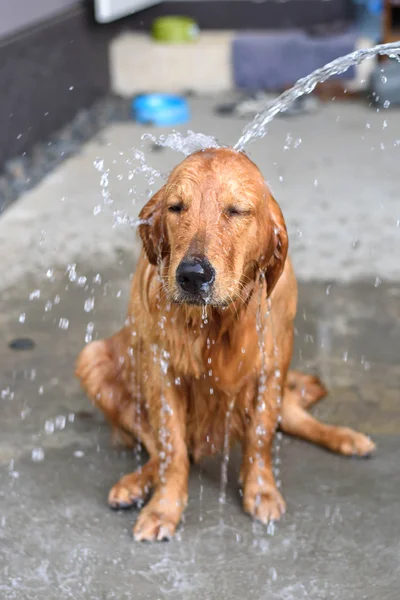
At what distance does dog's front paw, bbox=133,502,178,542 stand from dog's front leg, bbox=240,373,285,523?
0.28 metres

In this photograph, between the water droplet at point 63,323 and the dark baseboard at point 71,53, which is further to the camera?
the dark baseboard at point 71,53

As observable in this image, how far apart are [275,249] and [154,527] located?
39.2 inches

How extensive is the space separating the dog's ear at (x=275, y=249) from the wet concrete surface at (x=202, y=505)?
0.85 m

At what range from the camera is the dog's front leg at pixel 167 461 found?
2961mm

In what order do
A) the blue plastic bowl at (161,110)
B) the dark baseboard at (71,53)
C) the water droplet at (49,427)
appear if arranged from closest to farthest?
the water droplet at (49,427), the dark baseboard at (71,53), the blue plastic bowl at (161,110)

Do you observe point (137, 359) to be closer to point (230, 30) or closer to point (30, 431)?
point (30, 431)

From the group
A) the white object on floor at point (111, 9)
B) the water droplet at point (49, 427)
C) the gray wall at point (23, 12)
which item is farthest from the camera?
the white object on floor at point (111, 9)

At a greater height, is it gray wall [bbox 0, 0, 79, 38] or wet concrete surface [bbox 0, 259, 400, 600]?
gray wall [bbox 0, 0, 79, 38]

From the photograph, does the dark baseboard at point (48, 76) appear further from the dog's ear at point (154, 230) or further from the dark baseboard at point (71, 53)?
the dog's ear at point (154, 230)

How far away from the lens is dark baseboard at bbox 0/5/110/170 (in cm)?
664

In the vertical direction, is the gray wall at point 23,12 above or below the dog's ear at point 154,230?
below

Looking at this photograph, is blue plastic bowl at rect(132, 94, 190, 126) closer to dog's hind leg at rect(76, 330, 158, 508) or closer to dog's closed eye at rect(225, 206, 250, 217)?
dog's hind leg at rect(76, 330, 158, 508)

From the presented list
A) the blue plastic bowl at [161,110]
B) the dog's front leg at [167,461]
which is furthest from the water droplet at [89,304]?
the blue plastic bowl at [161,110]

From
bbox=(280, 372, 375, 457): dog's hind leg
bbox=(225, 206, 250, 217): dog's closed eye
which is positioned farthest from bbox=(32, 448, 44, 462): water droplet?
bbox=(225, 206, 250, 217): dog's closed eye
